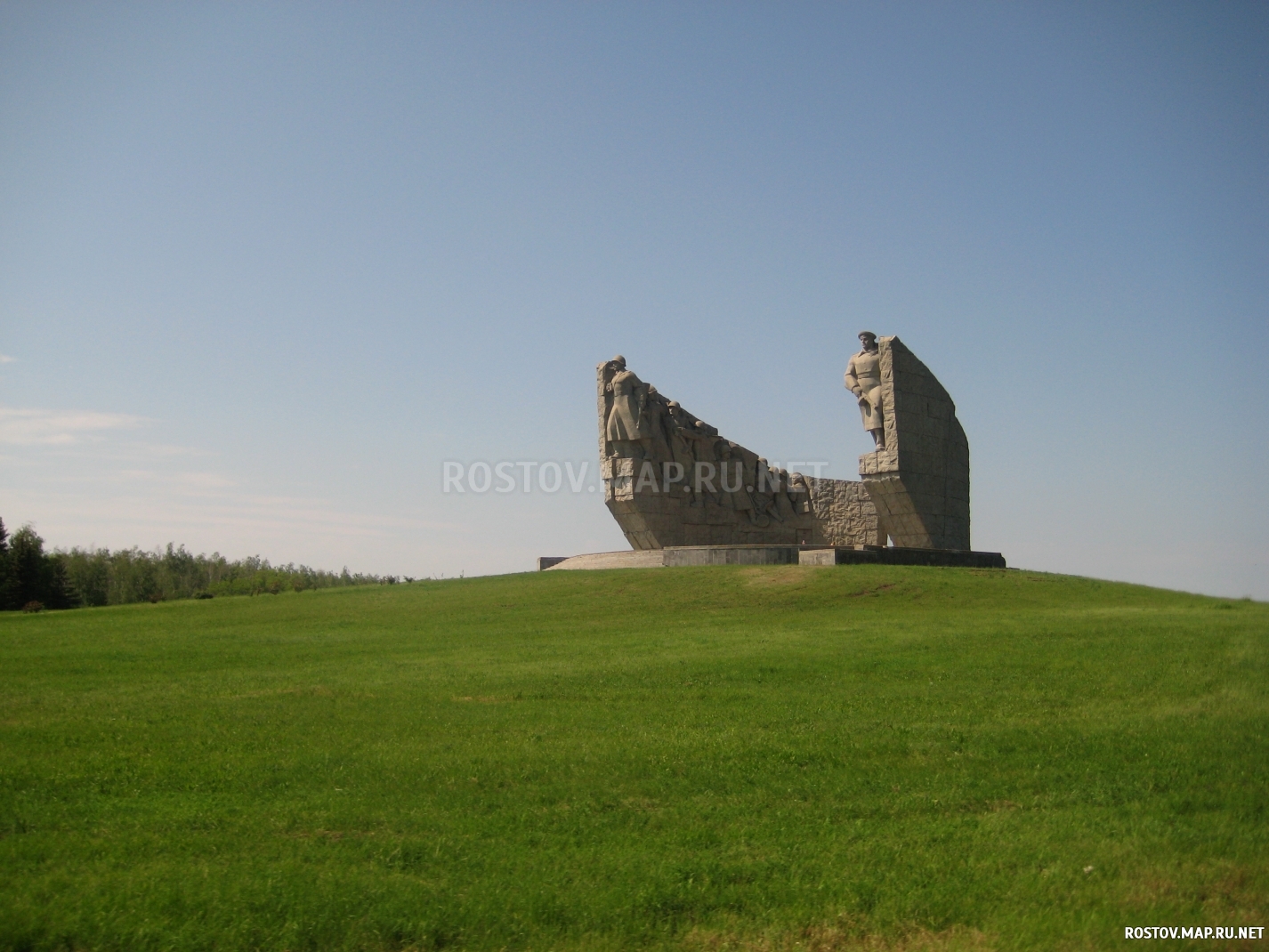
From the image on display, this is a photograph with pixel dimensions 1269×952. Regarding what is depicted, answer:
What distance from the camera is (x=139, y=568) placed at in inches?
1921

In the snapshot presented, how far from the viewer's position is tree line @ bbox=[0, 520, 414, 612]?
119 feet

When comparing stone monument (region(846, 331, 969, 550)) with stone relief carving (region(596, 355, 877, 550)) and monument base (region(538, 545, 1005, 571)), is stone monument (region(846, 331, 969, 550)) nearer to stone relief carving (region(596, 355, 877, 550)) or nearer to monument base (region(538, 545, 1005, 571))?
monument base (region(538, 545, 1005, 571))

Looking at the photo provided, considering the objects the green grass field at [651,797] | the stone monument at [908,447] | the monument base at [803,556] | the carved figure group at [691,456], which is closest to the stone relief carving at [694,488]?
the carved figure group at [691,456]

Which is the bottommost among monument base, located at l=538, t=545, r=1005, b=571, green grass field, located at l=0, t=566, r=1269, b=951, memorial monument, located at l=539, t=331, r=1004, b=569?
green grass field, located at l=0, t=566, r=1269, b=951

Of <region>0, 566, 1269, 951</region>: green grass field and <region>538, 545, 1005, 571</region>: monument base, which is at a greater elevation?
<region>538, 545, 1005, 571</region>: monument base

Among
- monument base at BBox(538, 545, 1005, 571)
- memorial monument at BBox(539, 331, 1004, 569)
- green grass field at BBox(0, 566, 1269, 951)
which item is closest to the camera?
green grass field at BBox(0, 566, 1269, 951)

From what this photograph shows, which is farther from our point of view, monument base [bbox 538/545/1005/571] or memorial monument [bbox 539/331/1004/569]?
memorial monument [bbox 539/331/1004/569]

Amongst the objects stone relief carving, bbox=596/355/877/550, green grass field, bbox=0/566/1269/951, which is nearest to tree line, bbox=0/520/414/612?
stone relief carving, bbox=596/355/877/550

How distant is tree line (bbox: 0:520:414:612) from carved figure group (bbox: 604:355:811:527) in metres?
10.00

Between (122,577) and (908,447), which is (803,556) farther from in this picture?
(122,577)

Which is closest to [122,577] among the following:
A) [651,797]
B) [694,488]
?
[694,488]

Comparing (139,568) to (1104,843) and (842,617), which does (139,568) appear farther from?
(1104,843)

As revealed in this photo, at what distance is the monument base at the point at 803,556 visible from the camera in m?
22.2

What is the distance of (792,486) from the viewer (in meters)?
33.6
